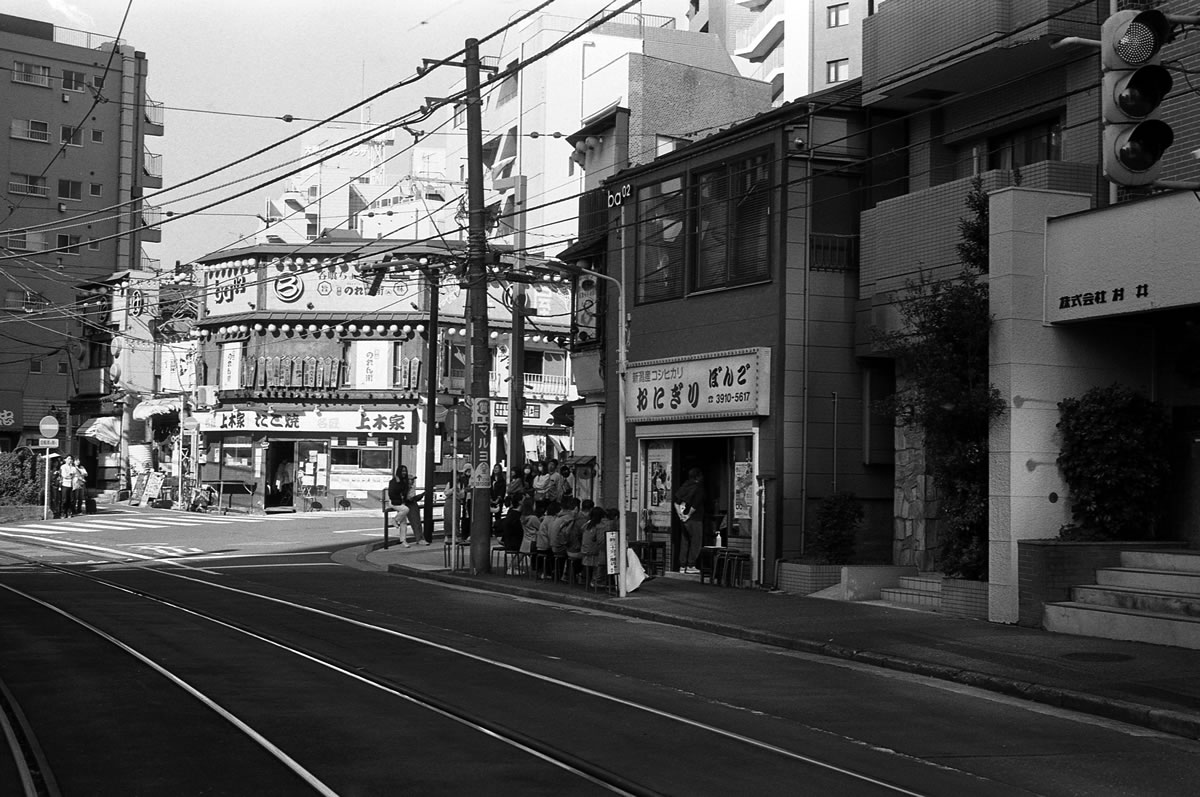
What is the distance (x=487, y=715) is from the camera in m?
10.7

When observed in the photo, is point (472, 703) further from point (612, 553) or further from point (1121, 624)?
point (612, 553)

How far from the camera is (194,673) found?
1263cm

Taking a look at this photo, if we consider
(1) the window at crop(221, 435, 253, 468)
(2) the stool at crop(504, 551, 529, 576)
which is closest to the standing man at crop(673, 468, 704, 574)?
(2) the stool at crop(504, 551, 529, 576)

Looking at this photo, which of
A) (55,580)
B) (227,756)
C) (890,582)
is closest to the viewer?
(227,756)

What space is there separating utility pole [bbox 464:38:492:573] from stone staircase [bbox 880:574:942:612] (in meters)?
8.56

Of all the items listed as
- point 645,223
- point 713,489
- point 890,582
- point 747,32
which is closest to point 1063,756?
point 890,582

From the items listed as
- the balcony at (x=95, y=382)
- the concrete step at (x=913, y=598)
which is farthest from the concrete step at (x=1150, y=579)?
the balcony at (x=95, y=382)

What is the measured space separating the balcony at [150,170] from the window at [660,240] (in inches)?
2315

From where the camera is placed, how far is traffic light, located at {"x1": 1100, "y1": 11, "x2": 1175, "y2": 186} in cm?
926

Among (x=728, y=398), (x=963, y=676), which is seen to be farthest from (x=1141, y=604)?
(x=728, y=398)

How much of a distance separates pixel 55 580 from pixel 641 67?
105 feet

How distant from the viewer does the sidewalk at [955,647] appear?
11.8 metres

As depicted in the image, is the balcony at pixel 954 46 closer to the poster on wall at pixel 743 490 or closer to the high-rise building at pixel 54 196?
the poster on wall at pixel 743 490

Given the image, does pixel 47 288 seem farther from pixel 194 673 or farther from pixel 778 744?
pixel 778 744
